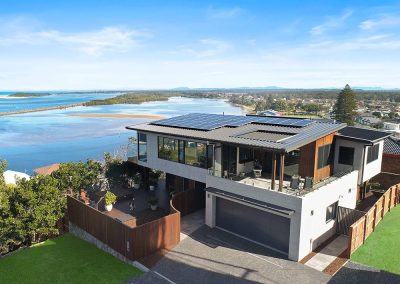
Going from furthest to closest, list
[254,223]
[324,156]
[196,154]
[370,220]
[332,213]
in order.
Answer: [196,154] < [324,156] < [332,213] < [254,223] < [370,220]

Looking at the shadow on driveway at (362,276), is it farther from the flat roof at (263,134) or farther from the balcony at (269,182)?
the flat roof at (263,134)

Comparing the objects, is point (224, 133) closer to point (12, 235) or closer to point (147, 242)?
point (147, 242)

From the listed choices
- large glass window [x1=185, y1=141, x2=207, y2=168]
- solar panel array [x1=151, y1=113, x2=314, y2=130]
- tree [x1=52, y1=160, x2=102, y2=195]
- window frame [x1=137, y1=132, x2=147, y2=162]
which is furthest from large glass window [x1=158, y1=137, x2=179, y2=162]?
tree [x1=52, y1=160, x2=102, y2=195]

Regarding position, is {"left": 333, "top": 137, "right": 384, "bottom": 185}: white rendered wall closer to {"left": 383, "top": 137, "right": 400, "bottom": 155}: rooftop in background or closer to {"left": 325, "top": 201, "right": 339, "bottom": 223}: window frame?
{"left": 325, "top": 201, "right": 339, "bottom": 223}: window frame

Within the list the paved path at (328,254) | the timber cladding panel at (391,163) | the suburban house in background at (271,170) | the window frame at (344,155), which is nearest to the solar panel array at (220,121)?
the suburban house in background at (271,170)

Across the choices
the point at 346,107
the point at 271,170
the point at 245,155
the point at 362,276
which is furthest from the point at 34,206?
the point at 346,107

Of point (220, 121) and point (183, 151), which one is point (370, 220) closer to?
point (220, 121)
